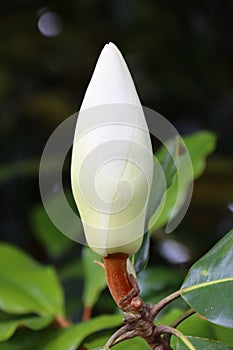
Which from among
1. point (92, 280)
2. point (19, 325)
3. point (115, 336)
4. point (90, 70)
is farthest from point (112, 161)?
point (90, 70)

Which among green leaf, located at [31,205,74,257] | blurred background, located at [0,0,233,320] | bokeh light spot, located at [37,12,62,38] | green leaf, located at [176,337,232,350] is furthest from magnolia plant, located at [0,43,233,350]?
bokeh light spot, located at [37,12,62,38]

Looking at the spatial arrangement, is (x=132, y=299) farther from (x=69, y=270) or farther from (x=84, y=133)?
(x=69, y=270)

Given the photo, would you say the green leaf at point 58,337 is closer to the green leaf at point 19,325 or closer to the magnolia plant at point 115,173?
the green leaf at point 19,325

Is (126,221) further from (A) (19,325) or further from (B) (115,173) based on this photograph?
(A) (19,325)

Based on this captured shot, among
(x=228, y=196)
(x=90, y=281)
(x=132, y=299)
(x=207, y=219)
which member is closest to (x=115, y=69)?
(x=132, y=299)

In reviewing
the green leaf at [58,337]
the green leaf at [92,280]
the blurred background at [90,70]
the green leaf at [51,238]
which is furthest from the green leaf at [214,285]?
the blurred background at [90,70]

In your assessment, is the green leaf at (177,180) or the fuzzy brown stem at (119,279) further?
the green leaf at (177,180)
